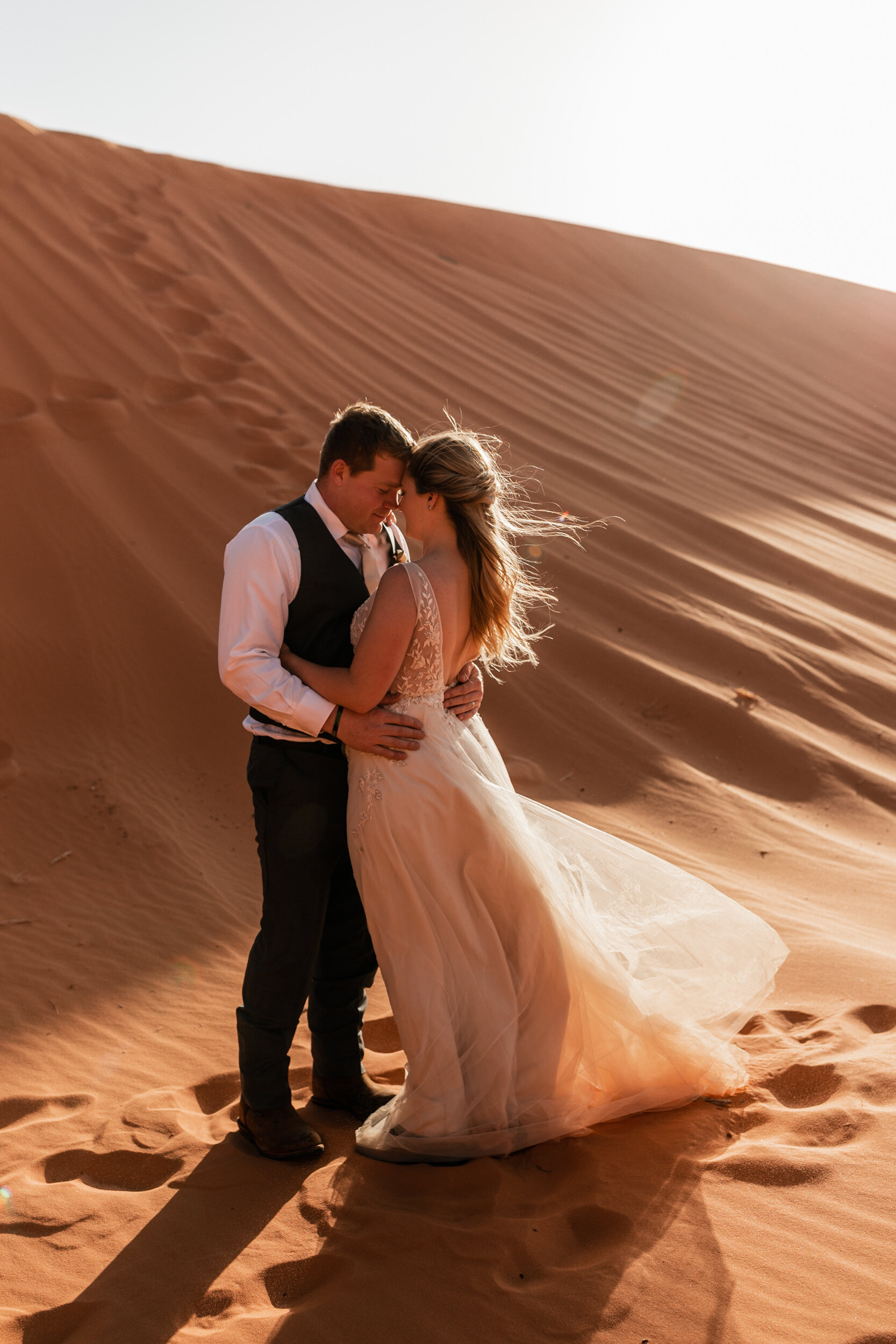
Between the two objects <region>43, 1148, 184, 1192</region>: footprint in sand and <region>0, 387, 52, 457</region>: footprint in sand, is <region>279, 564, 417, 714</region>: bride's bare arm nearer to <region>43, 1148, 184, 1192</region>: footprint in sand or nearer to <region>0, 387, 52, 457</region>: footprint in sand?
<region>43, 1148, 184, 1192</region>: footprint in sand

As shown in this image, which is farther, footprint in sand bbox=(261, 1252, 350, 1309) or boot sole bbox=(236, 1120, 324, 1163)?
boot sole bbox=(236, 1120, 324, 1163)

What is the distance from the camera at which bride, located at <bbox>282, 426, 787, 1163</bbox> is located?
7.63 ft

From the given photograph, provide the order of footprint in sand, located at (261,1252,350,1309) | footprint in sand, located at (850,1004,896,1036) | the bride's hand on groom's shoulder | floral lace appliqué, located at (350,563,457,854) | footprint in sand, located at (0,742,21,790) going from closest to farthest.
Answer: footprint in sand, located at (261,1252,350,1309) < floral lace appliqué, located at (350,563,457,854) < the bride's hand on groom's shoulder < footprint in sand, located at (850,1004,896,1036) < footprint in sand, located at (0,742,21,790)

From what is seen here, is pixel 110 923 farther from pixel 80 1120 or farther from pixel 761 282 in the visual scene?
pixel 761 282

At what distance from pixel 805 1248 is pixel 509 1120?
2.27 feet

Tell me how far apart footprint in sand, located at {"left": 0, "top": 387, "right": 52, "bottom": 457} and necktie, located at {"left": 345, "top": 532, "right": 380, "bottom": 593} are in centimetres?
434

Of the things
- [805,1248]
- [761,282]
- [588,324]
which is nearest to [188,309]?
[588,324]

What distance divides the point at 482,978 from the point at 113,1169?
1.06 meters

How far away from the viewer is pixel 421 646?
7.84ft

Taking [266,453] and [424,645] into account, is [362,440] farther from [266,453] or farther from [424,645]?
[266,453]

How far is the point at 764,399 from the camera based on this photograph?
11703mm

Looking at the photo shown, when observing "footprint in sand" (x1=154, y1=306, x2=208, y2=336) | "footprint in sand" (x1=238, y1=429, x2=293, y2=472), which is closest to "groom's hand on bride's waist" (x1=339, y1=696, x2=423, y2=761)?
"footprint in sand" (x1=238, y1=429, x2=293, y2=472)

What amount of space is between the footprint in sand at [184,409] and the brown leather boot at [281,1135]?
5.38m

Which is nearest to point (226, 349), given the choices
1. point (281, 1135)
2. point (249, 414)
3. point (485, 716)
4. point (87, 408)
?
point (249, 414)
